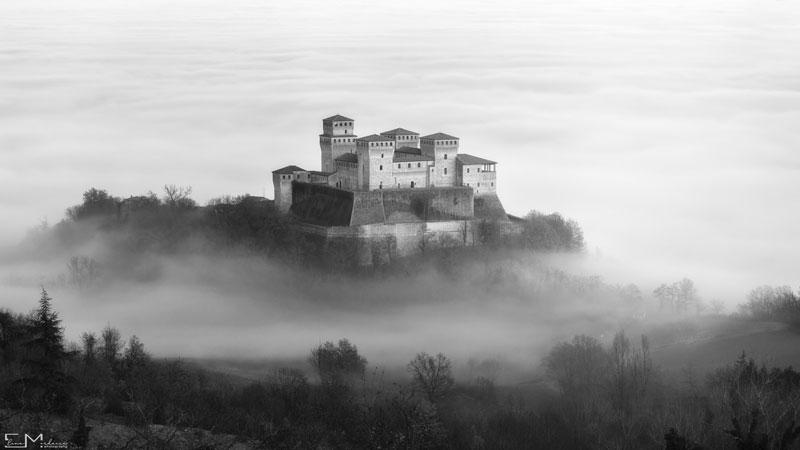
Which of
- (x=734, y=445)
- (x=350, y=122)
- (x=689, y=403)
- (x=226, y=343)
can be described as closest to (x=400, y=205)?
(x=350, y=122)

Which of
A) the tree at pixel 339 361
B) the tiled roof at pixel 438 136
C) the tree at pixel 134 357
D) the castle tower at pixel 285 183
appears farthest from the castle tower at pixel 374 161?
the tree at pixel 134 357

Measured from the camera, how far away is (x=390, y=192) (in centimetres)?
6719

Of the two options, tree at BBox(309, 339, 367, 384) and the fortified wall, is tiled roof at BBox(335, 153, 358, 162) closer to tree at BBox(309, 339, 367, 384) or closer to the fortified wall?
the fortified wall

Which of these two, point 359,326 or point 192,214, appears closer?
point 359,326

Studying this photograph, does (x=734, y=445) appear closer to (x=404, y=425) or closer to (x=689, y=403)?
(x=689, y=403)

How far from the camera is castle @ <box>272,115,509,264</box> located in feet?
220

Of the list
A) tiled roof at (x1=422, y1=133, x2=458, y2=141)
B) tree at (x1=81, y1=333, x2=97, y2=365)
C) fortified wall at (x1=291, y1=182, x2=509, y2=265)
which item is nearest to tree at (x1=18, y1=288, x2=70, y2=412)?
tree at (x1=81, y1=333, x2=97, y2=365)

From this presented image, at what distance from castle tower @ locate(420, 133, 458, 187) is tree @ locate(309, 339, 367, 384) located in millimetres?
12787

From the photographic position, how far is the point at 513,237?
7081 centimetres

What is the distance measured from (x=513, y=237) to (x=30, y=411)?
36678mm
